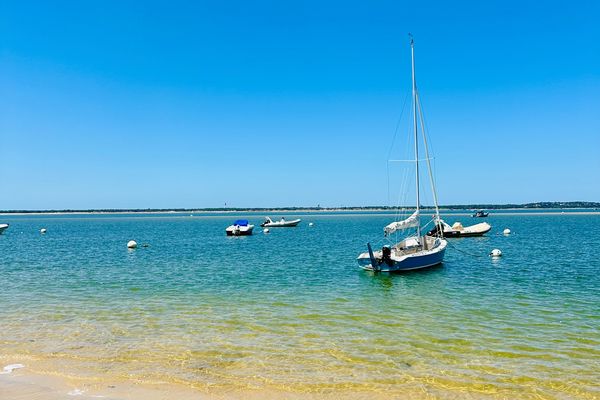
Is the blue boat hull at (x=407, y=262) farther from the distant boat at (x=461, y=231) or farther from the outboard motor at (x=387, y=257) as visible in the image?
the distant boat at (x=461, y=231)

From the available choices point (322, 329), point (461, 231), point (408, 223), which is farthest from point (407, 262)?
point (461, 231)

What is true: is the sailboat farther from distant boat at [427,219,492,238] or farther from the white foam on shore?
distant boat at [427,219,492,238]

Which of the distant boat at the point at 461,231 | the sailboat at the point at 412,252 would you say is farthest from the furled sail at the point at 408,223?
the distant boat at the point at 461,231

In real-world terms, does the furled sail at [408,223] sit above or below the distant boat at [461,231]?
above

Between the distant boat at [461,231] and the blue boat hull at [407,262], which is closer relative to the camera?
the blue boat hull at [407,262]

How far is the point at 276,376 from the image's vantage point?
40.4 feet

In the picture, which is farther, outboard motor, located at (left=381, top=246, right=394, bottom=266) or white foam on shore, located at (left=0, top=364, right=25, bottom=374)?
outboard motor, located at (left=381, top=246, right=394, bottom=266)

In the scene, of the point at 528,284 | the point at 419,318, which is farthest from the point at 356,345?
the point at 528,284

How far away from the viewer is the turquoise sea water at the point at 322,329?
39.9 ft

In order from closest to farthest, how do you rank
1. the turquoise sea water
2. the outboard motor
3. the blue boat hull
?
the turquoise sea water
the outboard motor
the blue boat hull

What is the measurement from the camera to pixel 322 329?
56.9ft

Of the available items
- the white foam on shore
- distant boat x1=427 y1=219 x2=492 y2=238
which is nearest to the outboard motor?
the white foam on shore

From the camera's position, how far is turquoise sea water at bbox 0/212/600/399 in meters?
12.2

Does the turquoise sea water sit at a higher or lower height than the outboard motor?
lower
